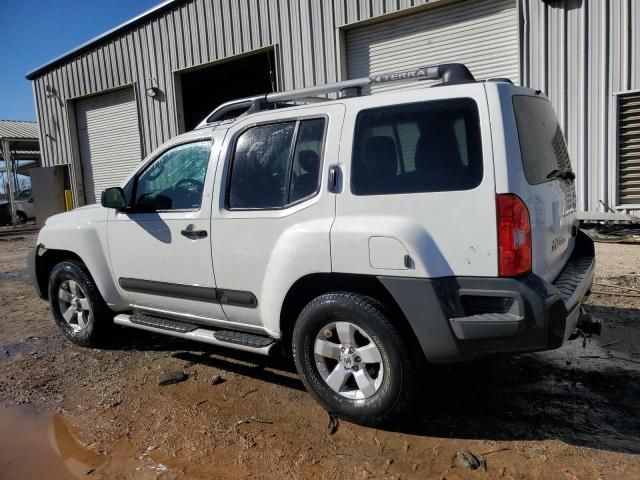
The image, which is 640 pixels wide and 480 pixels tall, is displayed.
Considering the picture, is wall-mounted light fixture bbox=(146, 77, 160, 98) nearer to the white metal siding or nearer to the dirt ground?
the dirt ground

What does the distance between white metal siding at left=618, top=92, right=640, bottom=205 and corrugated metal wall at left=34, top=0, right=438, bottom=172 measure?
3638mm

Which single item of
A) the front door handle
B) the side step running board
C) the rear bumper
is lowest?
the side step running board

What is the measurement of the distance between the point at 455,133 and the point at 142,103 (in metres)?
12.9

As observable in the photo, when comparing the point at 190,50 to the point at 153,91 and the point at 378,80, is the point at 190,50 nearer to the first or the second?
the point at 153,91

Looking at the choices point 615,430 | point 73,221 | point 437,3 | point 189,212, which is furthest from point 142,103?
point 615,430

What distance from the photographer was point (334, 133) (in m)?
3.36

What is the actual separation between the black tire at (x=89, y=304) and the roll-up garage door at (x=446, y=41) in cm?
558

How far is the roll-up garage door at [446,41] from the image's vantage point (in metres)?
9.06

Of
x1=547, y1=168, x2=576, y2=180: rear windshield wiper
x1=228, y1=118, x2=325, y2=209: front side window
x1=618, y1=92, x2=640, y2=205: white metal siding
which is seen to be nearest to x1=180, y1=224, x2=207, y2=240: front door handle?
x1=228, y1=118, x2=325, y2=209: front side window

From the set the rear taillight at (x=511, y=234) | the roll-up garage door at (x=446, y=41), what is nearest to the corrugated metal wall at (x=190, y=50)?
the roll-up garage door at (x=446, y=41)

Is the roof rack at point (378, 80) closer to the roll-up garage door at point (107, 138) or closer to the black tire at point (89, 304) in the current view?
the black tire at point (89, 304)

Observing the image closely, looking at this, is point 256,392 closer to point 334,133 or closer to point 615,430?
point 334,133

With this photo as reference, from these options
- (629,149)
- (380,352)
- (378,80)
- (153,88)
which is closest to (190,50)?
(153,88)

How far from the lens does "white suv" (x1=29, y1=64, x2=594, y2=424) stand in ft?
9.34
